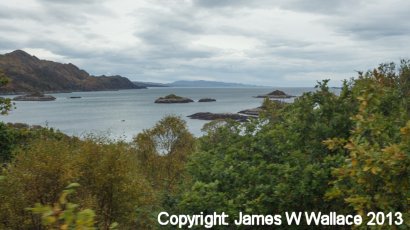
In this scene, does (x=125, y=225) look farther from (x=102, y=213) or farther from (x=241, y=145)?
(x=241, y=145)

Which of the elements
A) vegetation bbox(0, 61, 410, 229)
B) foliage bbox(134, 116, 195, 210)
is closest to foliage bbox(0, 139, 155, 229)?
vegetation bbox(0, 61, 410, 229)

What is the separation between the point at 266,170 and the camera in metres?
12.3

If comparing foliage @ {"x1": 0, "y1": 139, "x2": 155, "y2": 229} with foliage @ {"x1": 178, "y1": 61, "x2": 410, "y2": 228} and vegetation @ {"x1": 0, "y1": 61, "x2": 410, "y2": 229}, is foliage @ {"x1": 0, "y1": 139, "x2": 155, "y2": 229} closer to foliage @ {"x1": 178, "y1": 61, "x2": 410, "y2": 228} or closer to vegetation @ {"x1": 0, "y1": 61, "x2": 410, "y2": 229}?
vegetation @ {"x1": 0, "y1": 61, "x2": 410, "y2": 229}

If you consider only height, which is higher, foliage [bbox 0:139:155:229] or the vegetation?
the vegetation

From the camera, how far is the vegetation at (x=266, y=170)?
730 centimetres

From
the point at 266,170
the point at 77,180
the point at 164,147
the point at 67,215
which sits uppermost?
the point at 67,215

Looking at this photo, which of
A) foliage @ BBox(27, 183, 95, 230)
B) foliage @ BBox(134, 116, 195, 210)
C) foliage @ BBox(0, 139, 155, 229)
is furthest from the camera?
foliage @ BBox(134, 116, 195, 210)

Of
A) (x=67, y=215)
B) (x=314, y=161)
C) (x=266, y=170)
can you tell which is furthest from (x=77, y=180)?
(x=67, y=215)

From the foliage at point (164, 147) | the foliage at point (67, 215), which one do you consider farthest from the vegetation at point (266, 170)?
the foliage at point (164, 147)

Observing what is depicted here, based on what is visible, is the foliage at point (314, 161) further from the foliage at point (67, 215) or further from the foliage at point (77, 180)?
the foliage at point (77, 180)

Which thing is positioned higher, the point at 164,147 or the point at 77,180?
the point at 77,180

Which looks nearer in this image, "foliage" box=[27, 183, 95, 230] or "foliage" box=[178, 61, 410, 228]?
"foliage" box=[27, 183, 95, 230]

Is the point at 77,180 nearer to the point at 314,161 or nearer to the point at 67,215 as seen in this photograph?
the point at 314,161

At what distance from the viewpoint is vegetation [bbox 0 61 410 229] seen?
7.30 metres
